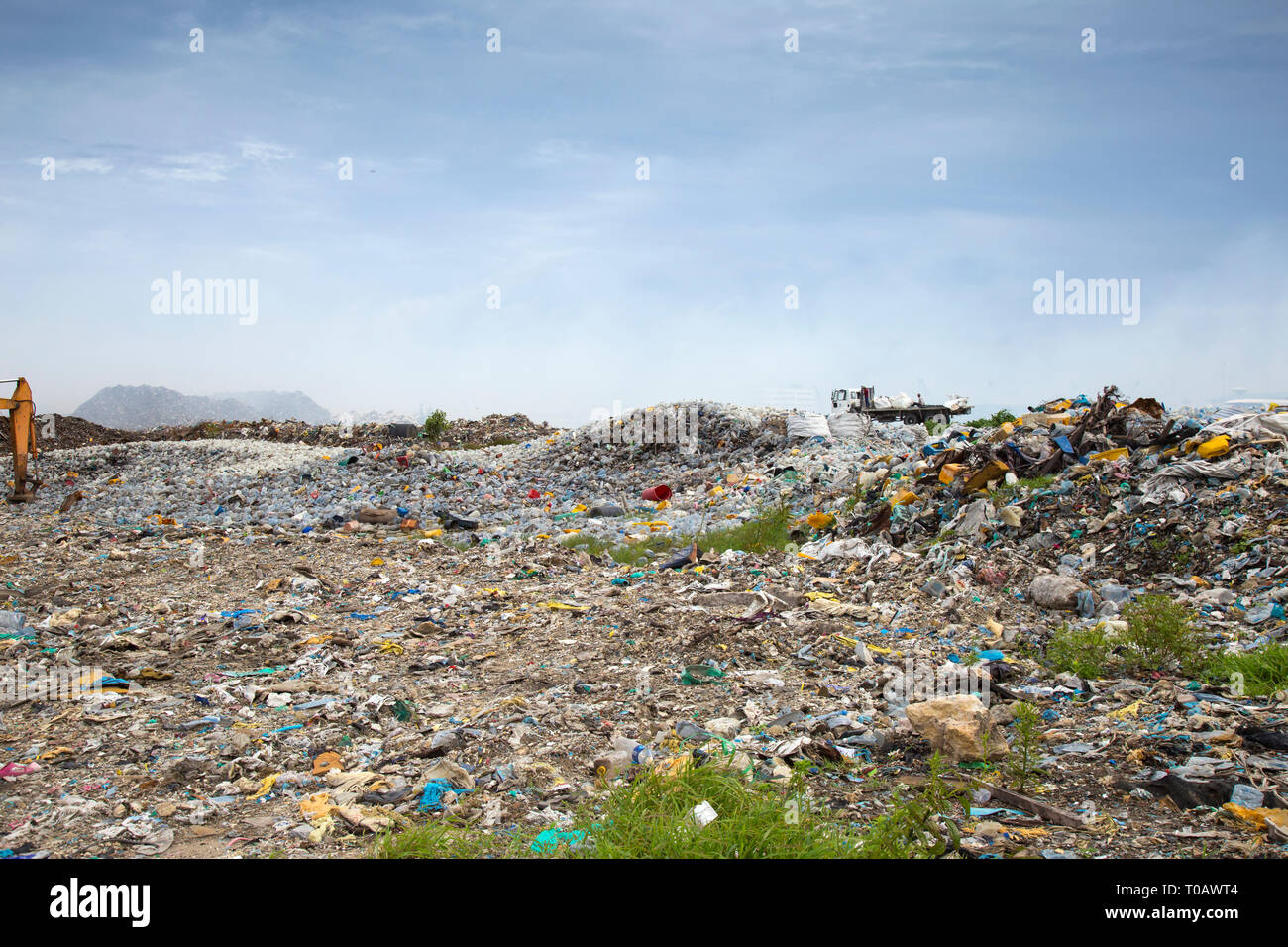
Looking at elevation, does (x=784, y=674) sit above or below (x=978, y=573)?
below

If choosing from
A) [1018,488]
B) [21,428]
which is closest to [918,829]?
[1018,488]

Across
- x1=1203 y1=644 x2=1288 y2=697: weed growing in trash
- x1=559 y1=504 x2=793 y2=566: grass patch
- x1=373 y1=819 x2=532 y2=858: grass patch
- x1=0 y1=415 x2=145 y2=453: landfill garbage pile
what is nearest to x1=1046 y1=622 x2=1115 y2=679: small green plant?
x1=1203 y1=644 x2=1288 y2=697: weed growing in trash

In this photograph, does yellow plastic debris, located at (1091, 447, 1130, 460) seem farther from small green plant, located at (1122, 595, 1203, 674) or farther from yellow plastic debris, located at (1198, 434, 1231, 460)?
small green plant, located at (1122, 595, 1203, 674)

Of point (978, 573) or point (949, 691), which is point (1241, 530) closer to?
point (978, 573)

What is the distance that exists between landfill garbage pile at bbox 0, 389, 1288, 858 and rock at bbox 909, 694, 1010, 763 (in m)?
0.02

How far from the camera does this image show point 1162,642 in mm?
4652

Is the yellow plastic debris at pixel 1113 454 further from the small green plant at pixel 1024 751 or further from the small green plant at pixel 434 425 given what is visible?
the small green plant at pixel 434 425

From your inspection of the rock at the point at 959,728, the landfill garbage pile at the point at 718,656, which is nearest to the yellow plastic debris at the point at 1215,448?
the landfill garbage pile at the point at 718,656

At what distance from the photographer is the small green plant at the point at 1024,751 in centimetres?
327

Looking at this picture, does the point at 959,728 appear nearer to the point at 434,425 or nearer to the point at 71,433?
the point at 434,425

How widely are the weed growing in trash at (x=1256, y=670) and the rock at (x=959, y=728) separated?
1.54 metres

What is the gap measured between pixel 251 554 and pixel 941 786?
342 inches

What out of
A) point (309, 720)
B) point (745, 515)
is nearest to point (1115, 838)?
point (309, 720)
